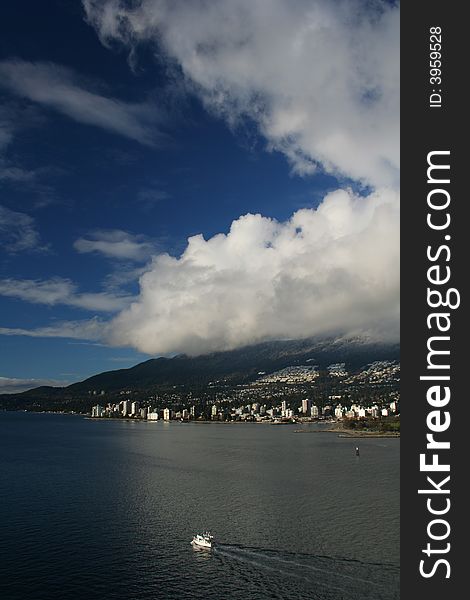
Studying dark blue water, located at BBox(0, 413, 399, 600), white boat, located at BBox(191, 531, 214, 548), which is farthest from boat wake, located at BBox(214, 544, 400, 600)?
white boat, located at BBox(191, 531, 214, 548)

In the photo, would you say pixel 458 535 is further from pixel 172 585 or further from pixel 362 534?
pixel 362 534

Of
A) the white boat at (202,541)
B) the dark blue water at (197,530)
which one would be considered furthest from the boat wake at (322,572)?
the white boat at (202,541)

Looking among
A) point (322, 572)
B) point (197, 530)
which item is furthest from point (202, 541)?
point (322, 572)

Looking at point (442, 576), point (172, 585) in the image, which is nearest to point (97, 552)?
point (172, 585)

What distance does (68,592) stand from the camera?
30781 mm

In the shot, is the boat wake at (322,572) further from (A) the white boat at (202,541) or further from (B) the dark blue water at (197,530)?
(A) the white boat at (202,541)

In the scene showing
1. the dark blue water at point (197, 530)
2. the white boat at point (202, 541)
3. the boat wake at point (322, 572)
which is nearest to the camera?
the boat wake at point (322, 572)

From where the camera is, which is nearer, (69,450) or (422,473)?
(422,473)

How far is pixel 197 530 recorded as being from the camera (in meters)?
43.5

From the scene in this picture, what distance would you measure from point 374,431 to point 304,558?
5792 inches

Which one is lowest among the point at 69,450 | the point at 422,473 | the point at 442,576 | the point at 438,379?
the point at 69,450

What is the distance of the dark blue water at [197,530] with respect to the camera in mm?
31672

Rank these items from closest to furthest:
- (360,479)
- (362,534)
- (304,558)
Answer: (304,558), (362,534), (360,479)

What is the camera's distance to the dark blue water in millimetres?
31672
